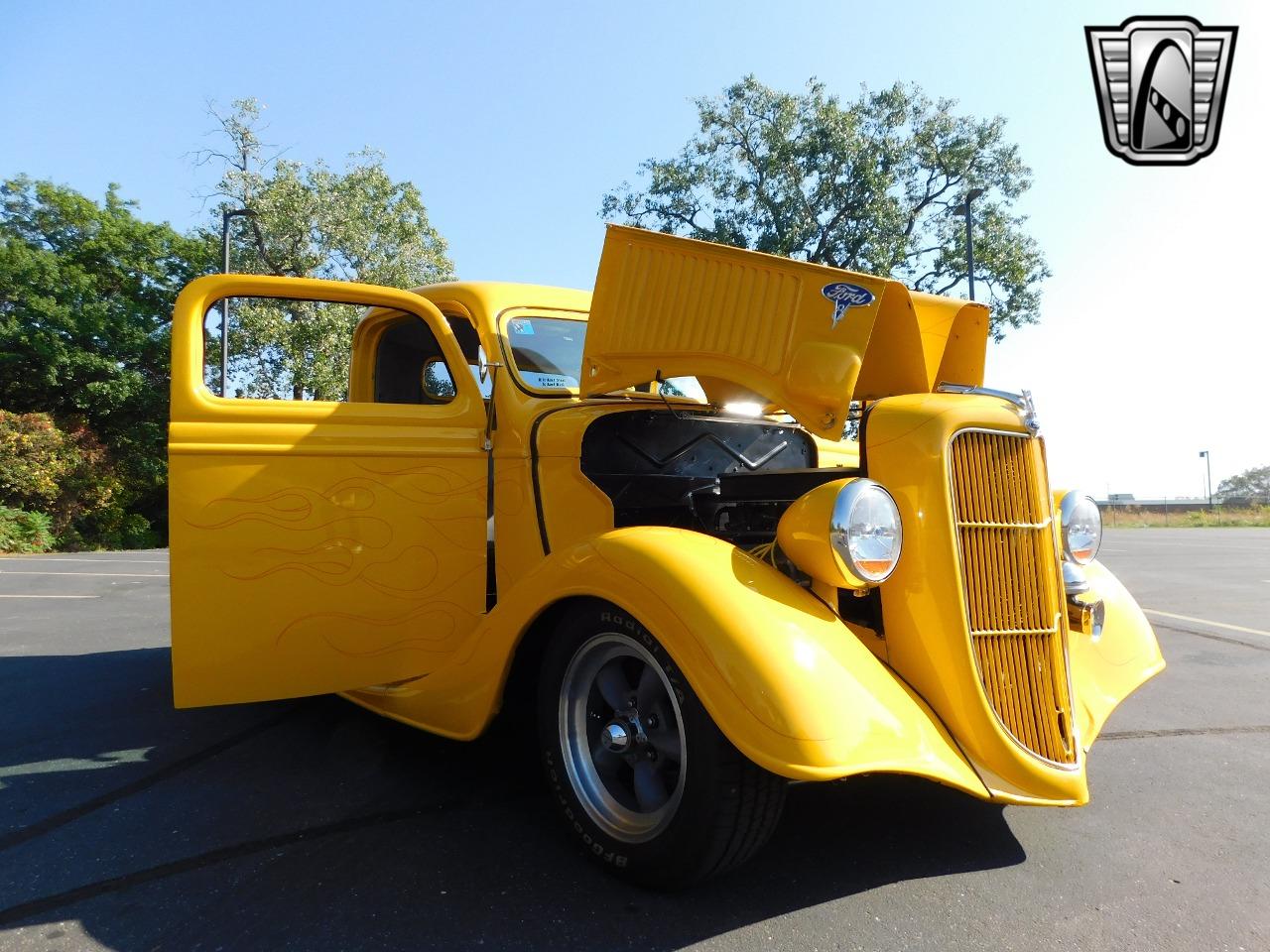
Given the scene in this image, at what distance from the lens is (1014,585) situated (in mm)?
2512

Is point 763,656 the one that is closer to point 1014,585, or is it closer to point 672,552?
point 672,552

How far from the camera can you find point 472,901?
7.19 ft

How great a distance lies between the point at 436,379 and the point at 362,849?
230 centimetres

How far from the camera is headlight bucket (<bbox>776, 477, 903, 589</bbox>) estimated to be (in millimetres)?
2301

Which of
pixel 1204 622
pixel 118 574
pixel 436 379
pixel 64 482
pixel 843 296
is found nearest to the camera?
pixel 843 296

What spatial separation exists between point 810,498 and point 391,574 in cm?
170

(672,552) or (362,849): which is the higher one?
(672,552)

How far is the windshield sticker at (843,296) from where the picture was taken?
9.00 feet

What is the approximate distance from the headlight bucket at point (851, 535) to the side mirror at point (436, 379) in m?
2.15

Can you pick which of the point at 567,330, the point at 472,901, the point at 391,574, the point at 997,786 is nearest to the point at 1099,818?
Result: the point at 997,786

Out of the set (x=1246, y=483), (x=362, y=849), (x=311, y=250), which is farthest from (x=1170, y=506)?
(x=362, y=849)

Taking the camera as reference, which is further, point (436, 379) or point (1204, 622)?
point (1204, 622)

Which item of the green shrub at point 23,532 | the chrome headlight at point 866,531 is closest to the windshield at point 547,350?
the chrome headlight at point 866,531

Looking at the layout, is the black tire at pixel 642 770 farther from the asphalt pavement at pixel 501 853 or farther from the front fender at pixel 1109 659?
the front fender at pixel 1109 659
